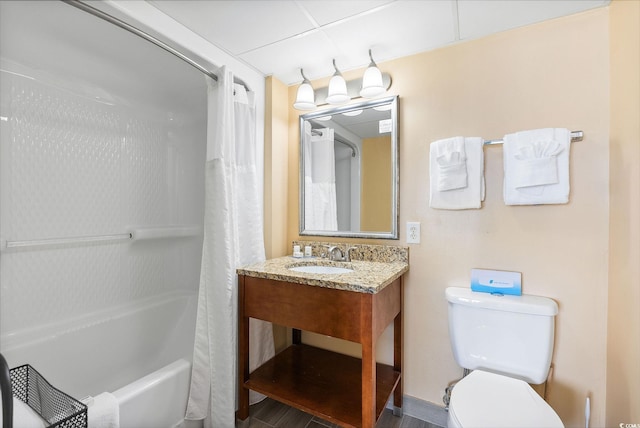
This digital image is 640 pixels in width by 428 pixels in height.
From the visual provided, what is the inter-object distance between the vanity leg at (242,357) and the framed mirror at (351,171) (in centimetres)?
64

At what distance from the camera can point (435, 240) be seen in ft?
5.08

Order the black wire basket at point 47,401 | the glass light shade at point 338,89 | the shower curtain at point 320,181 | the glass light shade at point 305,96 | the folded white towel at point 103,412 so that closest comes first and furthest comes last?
1. the black wire basket at point 47,401
2. the folded white towel at point 103,412
3. the glass light shade at point 338,89
4. the glass light shade at point 305,96
5. the shower curtain at point 320,181

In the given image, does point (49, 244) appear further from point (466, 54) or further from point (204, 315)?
point (466, 54)

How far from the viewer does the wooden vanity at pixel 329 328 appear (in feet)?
3.88

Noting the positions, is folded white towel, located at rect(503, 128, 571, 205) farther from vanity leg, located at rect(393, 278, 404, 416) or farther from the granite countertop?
vanity leg, located at rect(393, 278, 404, 416)

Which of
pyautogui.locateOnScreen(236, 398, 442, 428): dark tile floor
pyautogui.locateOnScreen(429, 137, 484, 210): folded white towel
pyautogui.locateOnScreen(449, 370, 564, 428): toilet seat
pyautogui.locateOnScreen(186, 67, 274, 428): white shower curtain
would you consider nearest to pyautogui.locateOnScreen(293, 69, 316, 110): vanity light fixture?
pyautogui.locateOnScreen(186, 67, 274, 428): white shower curtain

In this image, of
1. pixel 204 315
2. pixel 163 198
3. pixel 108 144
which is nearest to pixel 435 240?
pixel 204 315

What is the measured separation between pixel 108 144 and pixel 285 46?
4.59 ft

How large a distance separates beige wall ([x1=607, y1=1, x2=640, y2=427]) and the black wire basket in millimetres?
1870

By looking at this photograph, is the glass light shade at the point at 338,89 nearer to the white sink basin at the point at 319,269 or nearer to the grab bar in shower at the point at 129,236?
the white sink basin at the point at 319,269

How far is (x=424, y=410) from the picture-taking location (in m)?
1.56

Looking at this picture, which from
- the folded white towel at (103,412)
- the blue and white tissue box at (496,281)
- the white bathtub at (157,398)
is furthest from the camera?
the blue and white tissue box at (496,281)

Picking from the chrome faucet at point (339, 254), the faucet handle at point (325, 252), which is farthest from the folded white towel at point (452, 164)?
the faucet handle at point (325, 252)

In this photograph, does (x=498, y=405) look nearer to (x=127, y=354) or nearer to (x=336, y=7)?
(x=336, y=7)
